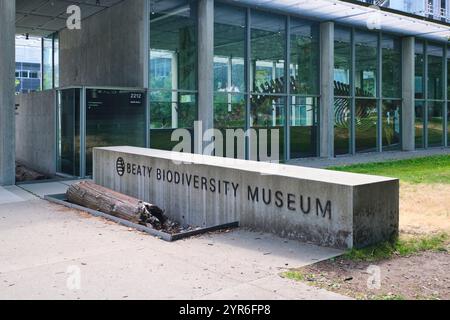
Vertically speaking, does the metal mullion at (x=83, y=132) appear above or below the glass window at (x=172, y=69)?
below

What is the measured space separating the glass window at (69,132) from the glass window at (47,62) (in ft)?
28.6

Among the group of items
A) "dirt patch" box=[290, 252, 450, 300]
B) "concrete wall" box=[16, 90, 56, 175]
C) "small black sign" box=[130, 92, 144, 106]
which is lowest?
"dirt patch" box=[290, 252, 450, 300]

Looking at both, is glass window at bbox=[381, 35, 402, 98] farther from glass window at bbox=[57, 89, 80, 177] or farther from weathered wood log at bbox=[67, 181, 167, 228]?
weathered wood log at bbox=[67, 181, 167, 228]

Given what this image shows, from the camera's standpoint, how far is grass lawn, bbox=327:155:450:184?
14.2m

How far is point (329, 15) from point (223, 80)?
17.7 ft

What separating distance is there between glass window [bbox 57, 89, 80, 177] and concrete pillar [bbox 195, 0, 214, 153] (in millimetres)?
4022

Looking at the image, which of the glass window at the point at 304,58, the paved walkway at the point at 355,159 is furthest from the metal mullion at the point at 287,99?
the paved walkway at the point at 355,159

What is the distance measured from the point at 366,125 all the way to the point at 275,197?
17.0 meters

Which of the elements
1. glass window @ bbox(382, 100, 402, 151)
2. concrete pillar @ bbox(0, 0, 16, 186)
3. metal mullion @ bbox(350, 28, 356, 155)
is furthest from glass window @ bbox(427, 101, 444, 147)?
concrete pillar @ bbox(0, 0, 16, 186)

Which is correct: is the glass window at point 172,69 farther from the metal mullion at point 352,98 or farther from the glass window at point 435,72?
the glass window at point 435,72

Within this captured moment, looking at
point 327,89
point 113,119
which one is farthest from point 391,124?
point 113,119

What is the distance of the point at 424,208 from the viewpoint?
31.7 feet

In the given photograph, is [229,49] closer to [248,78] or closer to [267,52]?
[248,78]

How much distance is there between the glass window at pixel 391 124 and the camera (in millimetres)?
24500
